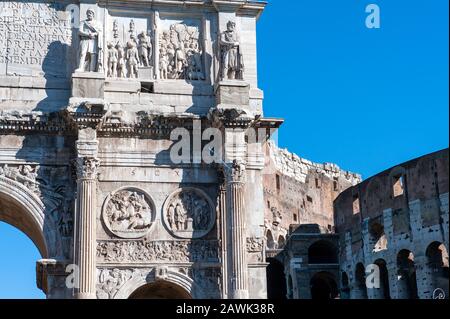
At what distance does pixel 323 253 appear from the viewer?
37.9m

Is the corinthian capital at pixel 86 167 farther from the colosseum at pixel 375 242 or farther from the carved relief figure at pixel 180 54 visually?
the colosseum at pixel 375 242

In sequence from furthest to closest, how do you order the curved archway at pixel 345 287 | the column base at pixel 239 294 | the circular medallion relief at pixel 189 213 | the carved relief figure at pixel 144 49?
the curved archway at pixel 345 287 < the carved relief figure at pixel 144 49 < the circular medallion relief at pixel 189 213 < the column base at pixel 239 294

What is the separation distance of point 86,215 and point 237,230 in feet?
8.55

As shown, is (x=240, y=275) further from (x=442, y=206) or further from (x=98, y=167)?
(x=442, y=206)

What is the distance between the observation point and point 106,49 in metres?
17.2

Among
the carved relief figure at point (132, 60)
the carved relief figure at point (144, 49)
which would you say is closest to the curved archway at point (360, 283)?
the carved relief figure at point (144, 49)

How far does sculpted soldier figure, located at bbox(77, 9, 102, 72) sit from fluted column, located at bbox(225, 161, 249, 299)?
3106 millimetres

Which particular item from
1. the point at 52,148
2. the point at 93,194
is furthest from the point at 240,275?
the point at 52,148

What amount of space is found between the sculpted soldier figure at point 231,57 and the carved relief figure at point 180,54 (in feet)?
1.87

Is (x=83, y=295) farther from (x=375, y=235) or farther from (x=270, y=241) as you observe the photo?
(x=270, y=241)

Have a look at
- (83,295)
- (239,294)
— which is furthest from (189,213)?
(83,295)

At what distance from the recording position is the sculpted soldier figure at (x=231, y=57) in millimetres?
17031

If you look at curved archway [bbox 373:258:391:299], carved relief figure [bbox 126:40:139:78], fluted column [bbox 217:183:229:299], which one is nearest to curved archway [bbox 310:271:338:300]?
curved archway [bbox 373:258:391:299]

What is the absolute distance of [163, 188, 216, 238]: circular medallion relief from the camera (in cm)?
1647
